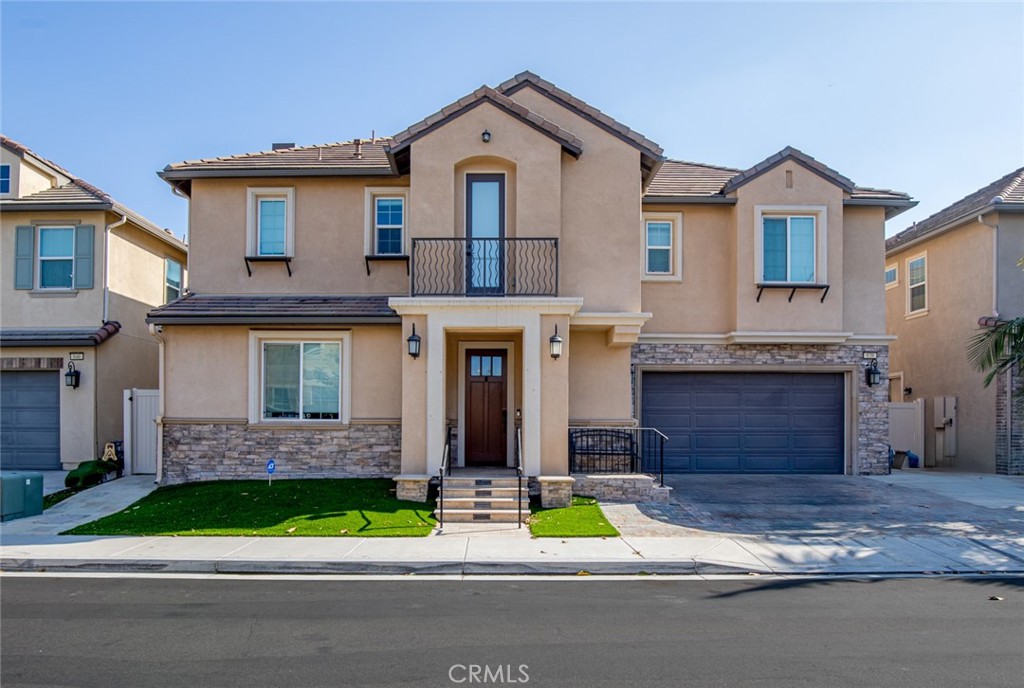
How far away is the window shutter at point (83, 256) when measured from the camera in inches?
634

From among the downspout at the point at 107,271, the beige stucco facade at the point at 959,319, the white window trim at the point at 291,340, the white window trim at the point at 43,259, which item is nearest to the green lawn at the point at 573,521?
the white window trim at the point at 291,340

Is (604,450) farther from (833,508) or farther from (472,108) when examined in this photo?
(472,108)

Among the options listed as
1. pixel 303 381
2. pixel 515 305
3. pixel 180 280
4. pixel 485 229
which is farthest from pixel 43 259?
pixel 515 305

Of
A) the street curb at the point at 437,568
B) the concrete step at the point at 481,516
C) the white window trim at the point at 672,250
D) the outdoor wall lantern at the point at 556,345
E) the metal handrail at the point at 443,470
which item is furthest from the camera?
the white window trim at the point at 672,250

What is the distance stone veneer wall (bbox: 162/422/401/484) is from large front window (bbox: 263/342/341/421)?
0.41m

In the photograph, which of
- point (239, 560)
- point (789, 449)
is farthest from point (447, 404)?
point (789, 449)

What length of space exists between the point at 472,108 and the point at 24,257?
11146 millimetres

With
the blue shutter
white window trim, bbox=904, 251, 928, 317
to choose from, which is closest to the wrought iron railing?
white window trim, bbox=904, 251, 928, 317

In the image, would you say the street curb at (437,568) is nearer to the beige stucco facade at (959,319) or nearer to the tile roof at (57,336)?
the tile roof at (57,336)

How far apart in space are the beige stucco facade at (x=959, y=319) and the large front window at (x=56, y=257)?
21.2m

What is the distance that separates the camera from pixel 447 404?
14.2 meters

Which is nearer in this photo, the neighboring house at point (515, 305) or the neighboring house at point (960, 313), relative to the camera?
the neighboring house at point (515, 305)

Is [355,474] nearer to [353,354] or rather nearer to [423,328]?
[353,354]

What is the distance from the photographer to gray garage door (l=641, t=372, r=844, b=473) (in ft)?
52.9
